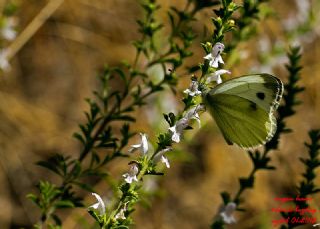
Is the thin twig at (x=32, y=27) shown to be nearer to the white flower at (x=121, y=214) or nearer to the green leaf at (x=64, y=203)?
the green leaf at (x=64, y=203)

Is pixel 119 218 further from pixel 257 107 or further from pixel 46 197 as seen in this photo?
pixel 257 107

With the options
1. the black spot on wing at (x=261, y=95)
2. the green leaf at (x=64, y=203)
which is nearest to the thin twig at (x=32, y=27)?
the green leaf at (x=64, y=203)

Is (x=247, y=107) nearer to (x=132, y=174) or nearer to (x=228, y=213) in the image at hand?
(x=228, y=213)

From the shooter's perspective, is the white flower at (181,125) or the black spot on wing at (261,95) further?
the black spot on wing at (261,95)

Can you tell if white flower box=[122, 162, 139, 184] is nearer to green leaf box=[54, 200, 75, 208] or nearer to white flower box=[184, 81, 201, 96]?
white flower box=[184, 81, 201, 96]

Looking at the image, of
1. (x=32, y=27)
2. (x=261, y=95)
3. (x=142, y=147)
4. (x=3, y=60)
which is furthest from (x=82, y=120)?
(x=142, y=147)

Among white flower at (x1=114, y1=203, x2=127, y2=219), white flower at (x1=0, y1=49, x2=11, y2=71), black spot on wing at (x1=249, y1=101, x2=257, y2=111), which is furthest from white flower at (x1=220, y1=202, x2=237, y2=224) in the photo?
white flower at (x1=0, y1=49, x2=11, y2=71)

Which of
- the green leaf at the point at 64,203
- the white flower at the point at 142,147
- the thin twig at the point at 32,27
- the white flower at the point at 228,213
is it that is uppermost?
the thin twig at the point at 32,27
